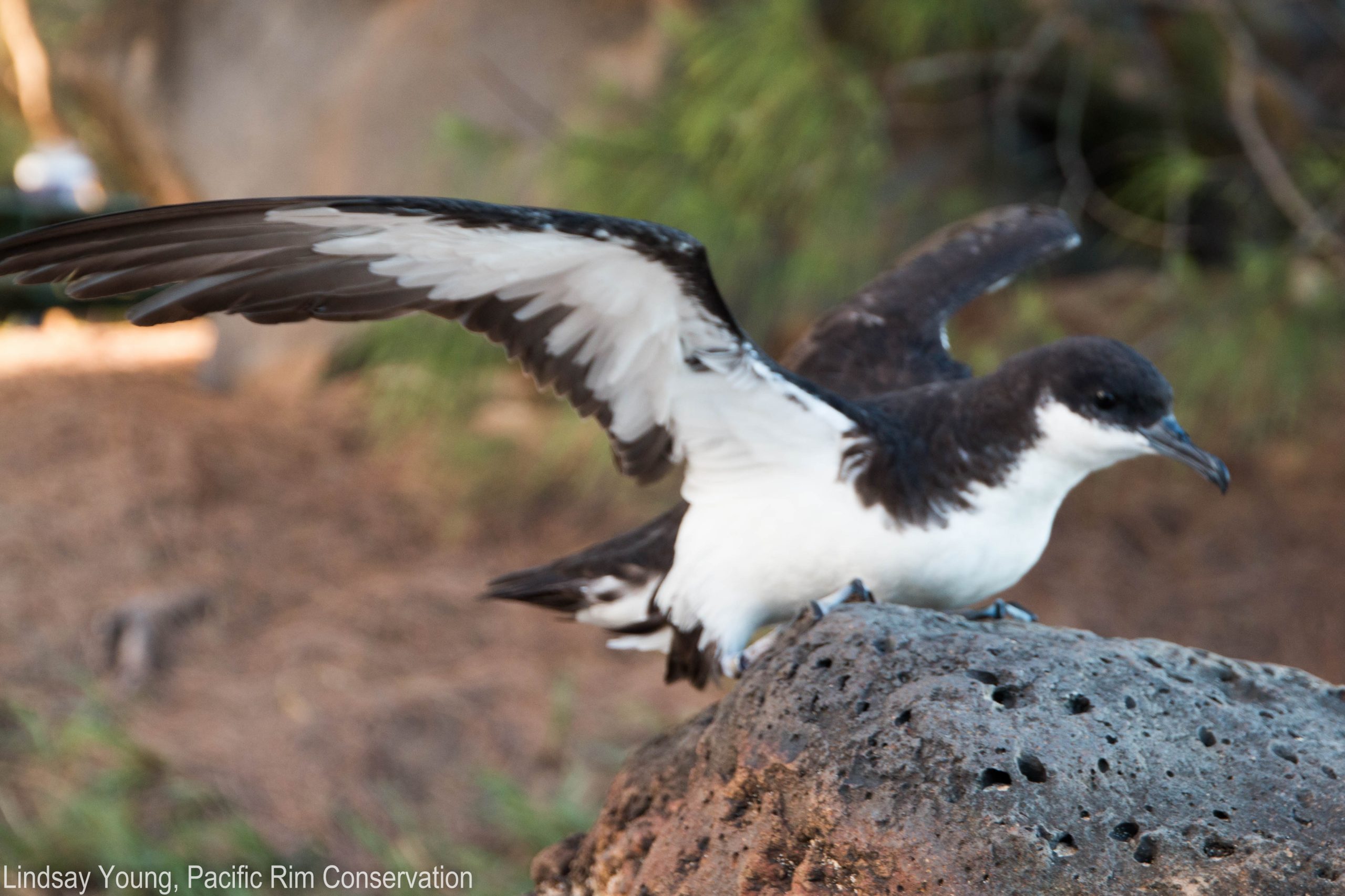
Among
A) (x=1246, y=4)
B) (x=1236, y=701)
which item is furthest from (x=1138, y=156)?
(x=1236, y=701)

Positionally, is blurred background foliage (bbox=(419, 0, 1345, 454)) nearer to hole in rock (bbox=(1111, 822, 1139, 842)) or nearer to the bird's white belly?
the bird's white belly

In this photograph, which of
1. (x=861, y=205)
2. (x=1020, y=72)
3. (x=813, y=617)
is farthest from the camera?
(x=1020, y=72)

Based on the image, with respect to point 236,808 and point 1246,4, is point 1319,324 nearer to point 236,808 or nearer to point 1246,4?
point 1246,4

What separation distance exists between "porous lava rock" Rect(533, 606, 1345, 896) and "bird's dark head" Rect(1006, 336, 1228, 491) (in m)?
0.30

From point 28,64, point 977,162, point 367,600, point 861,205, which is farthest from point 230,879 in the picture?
point 28,64

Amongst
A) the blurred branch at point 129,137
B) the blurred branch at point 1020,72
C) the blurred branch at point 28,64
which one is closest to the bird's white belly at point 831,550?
the blurred branch at point 1020,72

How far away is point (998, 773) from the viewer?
56.6 inches

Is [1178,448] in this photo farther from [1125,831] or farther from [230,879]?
[230,879]

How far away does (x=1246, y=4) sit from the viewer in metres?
4.87

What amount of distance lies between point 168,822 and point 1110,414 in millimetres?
3193

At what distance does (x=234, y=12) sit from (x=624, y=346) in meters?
6.03

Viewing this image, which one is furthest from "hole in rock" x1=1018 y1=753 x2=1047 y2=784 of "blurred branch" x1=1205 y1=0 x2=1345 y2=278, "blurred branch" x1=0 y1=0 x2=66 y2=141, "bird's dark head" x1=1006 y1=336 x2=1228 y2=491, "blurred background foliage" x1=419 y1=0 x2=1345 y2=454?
"blurred branch" x1=0 y1=0 x2=66 y2=141

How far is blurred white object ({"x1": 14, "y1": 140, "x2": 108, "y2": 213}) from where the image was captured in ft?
26.6

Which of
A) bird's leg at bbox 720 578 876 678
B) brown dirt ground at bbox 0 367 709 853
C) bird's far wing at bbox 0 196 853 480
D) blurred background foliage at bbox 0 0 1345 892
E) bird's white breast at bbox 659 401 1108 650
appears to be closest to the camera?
bird's far wing at bbox 0 196 853 480
